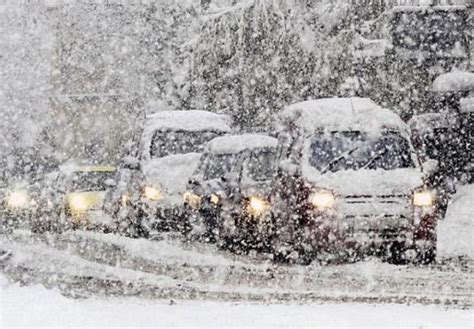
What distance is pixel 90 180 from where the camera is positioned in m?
19.5

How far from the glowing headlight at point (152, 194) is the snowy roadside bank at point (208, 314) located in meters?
7.17

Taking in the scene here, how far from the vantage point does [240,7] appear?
80.6 ft

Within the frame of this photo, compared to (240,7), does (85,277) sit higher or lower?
lower

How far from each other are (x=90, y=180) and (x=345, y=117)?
7.44 m

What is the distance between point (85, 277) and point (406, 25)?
12.9 m

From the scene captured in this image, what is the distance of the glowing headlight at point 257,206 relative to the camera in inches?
559

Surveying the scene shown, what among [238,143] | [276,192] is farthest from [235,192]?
[276,192]

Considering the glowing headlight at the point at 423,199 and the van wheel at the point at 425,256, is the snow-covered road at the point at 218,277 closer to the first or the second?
the van wheel at the point at 425,256

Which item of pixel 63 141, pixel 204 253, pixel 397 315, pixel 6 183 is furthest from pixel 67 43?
pixel 397 315

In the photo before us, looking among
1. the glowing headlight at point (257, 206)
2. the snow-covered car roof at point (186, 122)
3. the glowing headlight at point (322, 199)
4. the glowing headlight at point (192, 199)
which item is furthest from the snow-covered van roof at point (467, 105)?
the glowing headlight at point (322, 199)

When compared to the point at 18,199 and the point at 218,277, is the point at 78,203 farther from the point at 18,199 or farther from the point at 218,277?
the point at 218,277

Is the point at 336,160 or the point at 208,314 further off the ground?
the point at 336,160

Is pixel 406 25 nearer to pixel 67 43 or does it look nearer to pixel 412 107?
pixel 412 107

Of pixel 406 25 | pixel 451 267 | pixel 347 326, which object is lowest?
pixel 347 326
